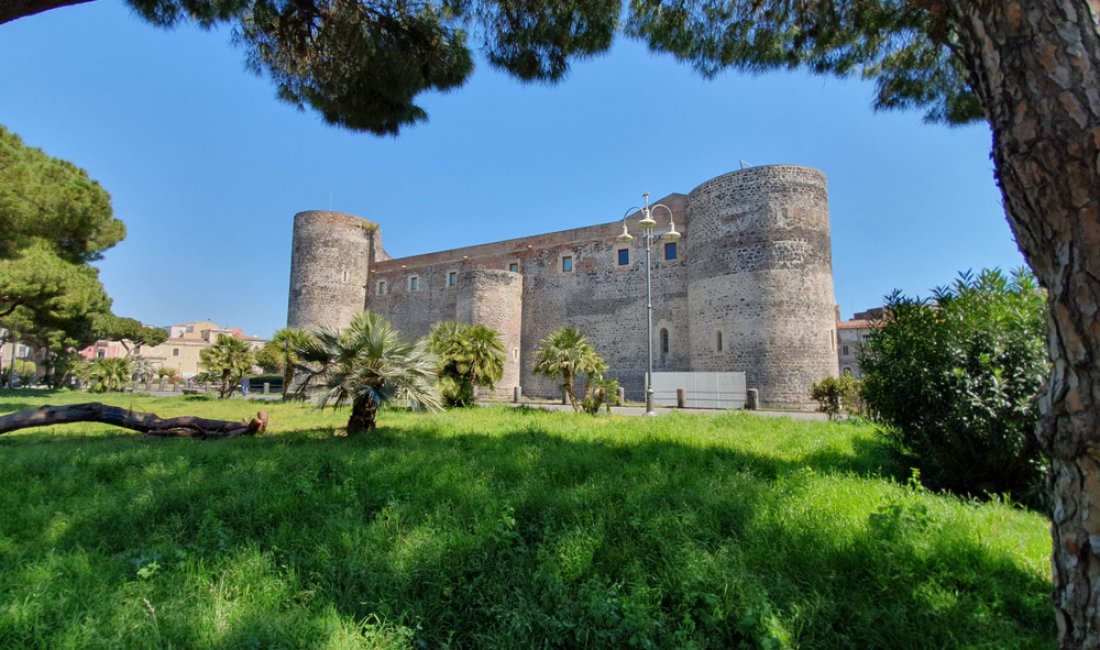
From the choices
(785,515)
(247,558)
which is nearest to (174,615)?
(247,558)

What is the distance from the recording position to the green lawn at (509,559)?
2.19m

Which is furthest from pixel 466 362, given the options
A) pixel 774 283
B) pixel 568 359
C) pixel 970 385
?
pixel 774 283

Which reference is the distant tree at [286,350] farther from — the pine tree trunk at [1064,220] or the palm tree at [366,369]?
the pine tree trunk at [1064,220]

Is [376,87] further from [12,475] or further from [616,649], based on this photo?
[616,649]

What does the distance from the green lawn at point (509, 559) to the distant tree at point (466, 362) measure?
8766 millimetres

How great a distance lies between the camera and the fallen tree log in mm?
6754

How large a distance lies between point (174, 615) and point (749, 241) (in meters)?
18.7

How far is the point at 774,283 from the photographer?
1728cm

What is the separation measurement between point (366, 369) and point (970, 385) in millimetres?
6974

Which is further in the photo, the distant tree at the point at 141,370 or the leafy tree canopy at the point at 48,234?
the distant tree at the point at 141,370

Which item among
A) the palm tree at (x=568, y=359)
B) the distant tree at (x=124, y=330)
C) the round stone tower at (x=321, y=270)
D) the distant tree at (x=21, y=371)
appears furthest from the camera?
the distant tree at (x=21, y=371)

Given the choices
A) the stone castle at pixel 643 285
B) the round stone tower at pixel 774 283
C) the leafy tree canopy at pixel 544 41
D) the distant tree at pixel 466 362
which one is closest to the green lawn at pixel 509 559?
the leafy tree canopy at pixel 544 41

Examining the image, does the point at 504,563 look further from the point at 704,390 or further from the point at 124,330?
the point at 124,330

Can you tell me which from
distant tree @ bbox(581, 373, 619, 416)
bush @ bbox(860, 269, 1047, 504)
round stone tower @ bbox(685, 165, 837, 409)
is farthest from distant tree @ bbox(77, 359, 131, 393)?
bush @ bbox(860, 269, 1047, 504)
